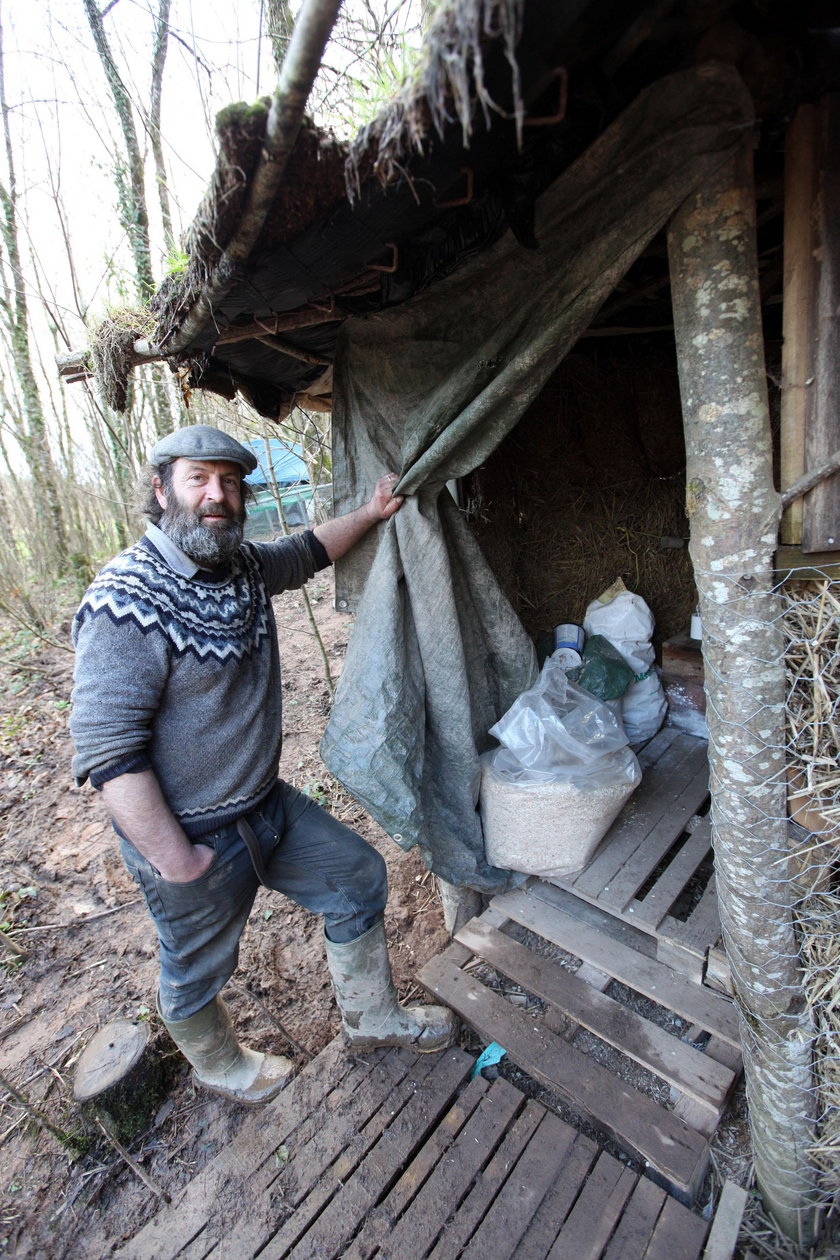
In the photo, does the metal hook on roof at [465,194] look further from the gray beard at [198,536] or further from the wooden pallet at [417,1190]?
the wooden pallet at [417,1190]

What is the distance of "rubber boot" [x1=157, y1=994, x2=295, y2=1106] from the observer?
208cm

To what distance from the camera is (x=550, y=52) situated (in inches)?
36.9

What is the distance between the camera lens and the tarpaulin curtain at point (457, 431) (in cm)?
130

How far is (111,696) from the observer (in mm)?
1678

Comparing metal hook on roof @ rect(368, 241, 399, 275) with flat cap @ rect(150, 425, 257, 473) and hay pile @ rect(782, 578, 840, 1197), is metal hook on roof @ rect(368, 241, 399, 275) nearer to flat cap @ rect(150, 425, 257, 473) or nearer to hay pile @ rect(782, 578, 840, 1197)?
flat cap @ rect(150, 425, 257, 473)

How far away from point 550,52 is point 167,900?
90.9 inches

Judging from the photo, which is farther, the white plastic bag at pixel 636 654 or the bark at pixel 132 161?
the bark at pixel 132 161

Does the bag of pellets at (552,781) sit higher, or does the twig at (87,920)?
the bag of pellets at (552,781)

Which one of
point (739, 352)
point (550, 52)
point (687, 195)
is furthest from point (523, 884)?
point (550, 52)

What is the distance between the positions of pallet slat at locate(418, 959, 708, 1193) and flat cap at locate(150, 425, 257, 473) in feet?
7.42

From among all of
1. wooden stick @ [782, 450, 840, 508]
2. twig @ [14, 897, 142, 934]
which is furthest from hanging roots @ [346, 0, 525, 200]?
twig @ [14, 897, 142, 934]

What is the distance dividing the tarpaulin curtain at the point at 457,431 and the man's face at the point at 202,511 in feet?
1.74

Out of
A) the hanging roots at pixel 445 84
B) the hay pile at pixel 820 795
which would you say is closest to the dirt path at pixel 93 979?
the hay pile at pixel 820 795

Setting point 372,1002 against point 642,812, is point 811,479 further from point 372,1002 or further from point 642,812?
point 372,1002
